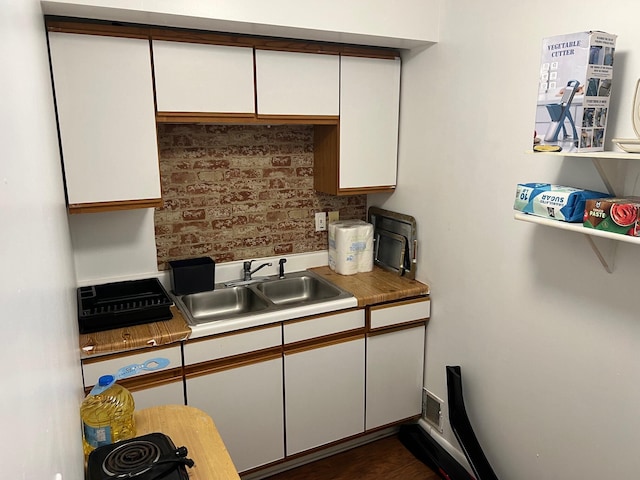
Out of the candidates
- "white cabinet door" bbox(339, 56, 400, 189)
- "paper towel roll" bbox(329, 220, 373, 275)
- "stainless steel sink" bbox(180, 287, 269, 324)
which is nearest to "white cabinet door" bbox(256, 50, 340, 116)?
"white cabinet door" bbox(339, 56, 400, 189)

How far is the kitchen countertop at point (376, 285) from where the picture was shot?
2.48 m

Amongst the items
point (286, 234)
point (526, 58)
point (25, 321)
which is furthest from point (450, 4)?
point (25, 321)

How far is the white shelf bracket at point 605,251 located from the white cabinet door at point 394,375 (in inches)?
45.0

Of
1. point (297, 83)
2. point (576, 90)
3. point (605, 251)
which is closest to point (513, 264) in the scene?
point (605, 251)

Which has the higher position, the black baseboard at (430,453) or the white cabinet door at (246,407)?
the white cabinet door at (246,407)

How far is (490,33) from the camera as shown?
2088 mm

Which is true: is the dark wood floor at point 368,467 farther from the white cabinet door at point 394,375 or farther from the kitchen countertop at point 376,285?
the kitchen countertop at point 376,285

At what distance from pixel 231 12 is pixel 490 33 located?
1.13 meters

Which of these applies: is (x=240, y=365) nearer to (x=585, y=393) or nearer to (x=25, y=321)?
(x=585, y=393)

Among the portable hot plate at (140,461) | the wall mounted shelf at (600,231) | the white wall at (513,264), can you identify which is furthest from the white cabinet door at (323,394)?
the wall mounted shelf at (600,231)

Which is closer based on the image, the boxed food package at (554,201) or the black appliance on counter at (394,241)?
the boxed food package at (554,201)

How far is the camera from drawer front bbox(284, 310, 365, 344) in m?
2.29

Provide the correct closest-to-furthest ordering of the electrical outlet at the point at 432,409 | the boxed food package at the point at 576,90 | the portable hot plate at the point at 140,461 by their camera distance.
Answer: the portable hot plate at the point at 140,461, the boxed food package at the point at 576,90, the electrical outlet at the point at 432,409

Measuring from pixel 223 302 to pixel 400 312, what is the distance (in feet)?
3.19
